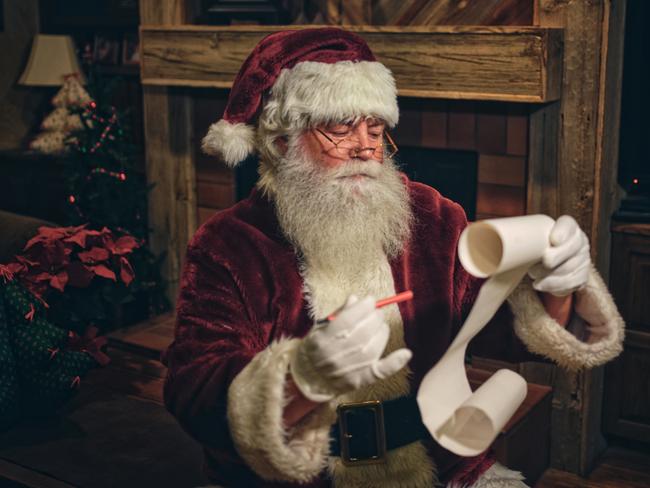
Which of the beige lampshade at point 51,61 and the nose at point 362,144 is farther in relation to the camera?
the beige lampshade at point 51,61

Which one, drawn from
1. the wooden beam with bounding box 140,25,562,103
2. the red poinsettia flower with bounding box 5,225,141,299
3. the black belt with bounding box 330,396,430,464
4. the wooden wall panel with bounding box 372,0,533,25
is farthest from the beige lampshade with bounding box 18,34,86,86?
the black belt with bounding box 330,396,430,464

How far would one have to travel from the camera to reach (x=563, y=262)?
1579mm

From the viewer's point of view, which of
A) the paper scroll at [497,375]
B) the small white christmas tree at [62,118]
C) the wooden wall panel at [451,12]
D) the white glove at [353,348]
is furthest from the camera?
the small white christmas tree at [62,118]

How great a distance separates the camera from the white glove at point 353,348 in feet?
4.59

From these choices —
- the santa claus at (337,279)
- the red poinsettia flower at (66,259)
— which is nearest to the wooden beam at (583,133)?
the santa claus at (337,279)

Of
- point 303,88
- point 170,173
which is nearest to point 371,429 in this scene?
point 303,88

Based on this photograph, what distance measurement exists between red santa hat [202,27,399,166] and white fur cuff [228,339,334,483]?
1.63ft

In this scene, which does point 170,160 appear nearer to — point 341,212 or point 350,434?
point 341,212

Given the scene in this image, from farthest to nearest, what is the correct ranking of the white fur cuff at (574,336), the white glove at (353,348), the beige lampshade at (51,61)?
the beige lampshade at (51,61)
the white fur cuff at (574,336)
the white glove at (353,348)

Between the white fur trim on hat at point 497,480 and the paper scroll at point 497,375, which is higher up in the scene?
the paper scroll at point 497,375

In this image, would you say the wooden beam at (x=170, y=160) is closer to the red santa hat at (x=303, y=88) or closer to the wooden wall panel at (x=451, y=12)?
the wooden wall panel at (x=451, y=12)

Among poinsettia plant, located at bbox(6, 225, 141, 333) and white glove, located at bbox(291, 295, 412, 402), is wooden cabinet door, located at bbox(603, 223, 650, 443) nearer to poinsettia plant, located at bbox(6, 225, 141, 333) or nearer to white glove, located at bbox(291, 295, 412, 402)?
poinsettia plant, located at bbox(6, 225, 141, 333)

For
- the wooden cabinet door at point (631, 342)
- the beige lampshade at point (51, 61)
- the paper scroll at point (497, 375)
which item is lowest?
the wooden cabinet door at point (631, 342)

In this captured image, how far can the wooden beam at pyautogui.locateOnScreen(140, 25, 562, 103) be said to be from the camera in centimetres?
285
